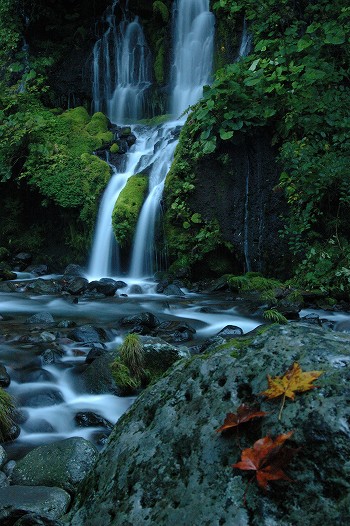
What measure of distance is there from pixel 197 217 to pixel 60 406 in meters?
6.96

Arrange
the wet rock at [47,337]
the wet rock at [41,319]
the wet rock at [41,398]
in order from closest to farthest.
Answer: the wet rock at [41,398], the wet rock at [47,337], the wet rock at [41,319]

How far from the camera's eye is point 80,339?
22.3 ft

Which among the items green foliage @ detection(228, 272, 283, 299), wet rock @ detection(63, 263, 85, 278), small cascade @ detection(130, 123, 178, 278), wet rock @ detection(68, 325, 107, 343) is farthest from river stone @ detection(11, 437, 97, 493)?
wet rock @ detection(63, 263, 85, 278)

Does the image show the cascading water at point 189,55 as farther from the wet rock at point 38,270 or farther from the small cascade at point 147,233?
the wet rock at point 38,270

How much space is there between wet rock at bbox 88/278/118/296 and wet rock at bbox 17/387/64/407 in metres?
5.37

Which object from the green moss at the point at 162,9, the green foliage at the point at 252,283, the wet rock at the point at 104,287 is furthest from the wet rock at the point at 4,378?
the green moss at the point at 162,9

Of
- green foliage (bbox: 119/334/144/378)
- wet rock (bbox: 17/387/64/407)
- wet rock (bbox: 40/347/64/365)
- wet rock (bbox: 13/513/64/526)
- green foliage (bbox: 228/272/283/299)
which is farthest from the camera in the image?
green foliage (bbox: 228/272/283/299)

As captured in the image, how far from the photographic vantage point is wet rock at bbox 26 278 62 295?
1090cm

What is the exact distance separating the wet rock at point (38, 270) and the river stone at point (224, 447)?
37.8 ft

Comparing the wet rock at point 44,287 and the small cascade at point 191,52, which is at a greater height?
the small cascade at point 191,52

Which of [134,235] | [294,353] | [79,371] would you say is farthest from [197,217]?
[294,353]

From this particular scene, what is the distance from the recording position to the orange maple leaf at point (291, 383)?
167cm

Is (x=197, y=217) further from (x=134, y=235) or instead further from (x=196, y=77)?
(x=196, y=77)

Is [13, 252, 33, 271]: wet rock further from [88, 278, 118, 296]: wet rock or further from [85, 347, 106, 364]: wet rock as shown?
[85, 347, 106, 364]: wet rock
